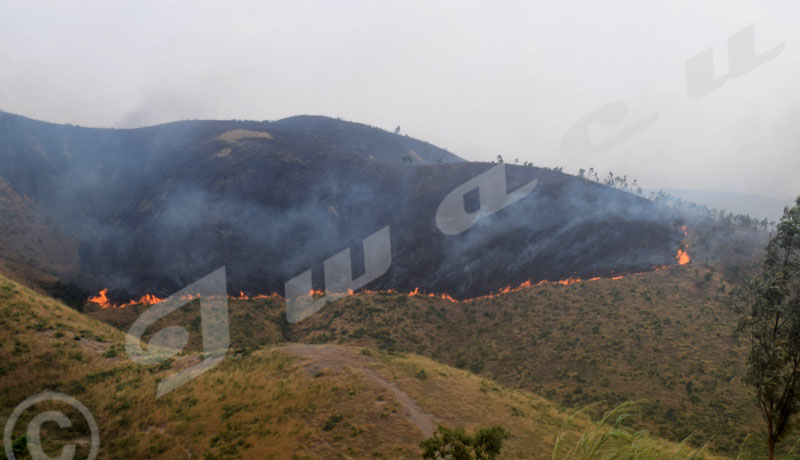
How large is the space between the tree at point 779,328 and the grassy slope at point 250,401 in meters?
8.83

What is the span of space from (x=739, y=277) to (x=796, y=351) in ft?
91.2

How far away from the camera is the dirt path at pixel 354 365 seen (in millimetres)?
20980

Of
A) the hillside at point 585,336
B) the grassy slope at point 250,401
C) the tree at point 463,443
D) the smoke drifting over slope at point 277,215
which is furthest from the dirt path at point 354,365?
the smoke drifting over slope at point 277,215

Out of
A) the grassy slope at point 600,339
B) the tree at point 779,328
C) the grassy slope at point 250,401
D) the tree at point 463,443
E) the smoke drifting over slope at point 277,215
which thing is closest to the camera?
the tree at point 463,443

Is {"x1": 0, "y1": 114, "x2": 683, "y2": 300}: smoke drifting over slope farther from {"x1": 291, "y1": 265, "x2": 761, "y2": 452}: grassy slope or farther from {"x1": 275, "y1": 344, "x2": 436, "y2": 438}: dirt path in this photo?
{"x1": 275, "y1": 344, "x2": 436, "y2": 438}: dirt path

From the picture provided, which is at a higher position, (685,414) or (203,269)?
(203,269)

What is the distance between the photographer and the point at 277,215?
62.2 meters

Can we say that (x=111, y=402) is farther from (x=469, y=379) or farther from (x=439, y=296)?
(x=439, y=296)

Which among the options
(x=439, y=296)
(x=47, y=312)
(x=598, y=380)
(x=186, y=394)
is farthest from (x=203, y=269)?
(x=598, y=380)

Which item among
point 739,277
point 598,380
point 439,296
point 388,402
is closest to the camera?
point 388,402

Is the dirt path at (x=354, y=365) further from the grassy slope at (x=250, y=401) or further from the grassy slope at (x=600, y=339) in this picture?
the grassy slope at (x=600, y=339)

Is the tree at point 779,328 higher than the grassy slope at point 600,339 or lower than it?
higher

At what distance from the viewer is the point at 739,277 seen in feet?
125

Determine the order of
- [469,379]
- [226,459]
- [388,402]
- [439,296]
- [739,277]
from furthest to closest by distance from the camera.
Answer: [439,296], [739,277], [469,379], [388,402], [226,459]
